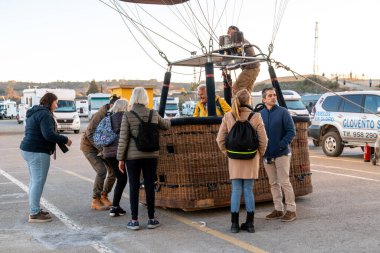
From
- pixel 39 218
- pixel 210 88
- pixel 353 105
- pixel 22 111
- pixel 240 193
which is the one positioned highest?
pixel 210 88

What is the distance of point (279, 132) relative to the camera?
7070 millimetres

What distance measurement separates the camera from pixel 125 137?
267 inches

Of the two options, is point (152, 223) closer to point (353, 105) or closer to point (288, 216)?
point (288, 216)

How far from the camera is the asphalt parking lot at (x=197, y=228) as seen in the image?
603cm

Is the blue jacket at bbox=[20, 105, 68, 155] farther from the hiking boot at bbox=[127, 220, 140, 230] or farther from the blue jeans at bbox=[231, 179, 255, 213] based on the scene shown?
the blue jeans at bbox=[231, 179, 255, 213]

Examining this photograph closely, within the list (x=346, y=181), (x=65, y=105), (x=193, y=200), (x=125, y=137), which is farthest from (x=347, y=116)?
(x=65, y=105)

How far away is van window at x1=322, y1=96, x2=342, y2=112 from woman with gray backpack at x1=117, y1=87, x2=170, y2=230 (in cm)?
1046

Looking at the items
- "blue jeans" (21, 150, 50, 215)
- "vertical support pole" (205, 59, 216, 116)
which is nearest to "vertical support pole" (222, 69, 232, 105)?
"vertical support pole" (205, 59, 216, 116)

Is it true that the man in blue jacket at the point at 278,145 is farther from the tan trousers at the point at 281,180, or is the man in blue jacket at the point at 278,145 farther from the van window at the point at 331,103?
the van window at the point at 331,103

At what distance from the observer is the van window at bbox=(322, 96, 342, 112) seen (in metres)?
16.1

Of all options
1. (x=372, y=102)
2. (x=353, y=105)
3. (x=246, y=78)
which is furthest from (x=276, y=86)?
(x=353, y=105)

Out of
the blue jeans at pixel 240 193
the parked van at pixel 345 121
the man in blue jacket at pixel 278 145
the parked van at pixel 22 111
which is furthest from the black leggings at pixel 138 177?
the parked van at pixel 22 111

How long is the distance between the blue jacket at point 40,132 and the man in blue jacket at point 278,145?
2.90m

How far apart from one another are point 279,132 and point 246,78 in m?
1.92
